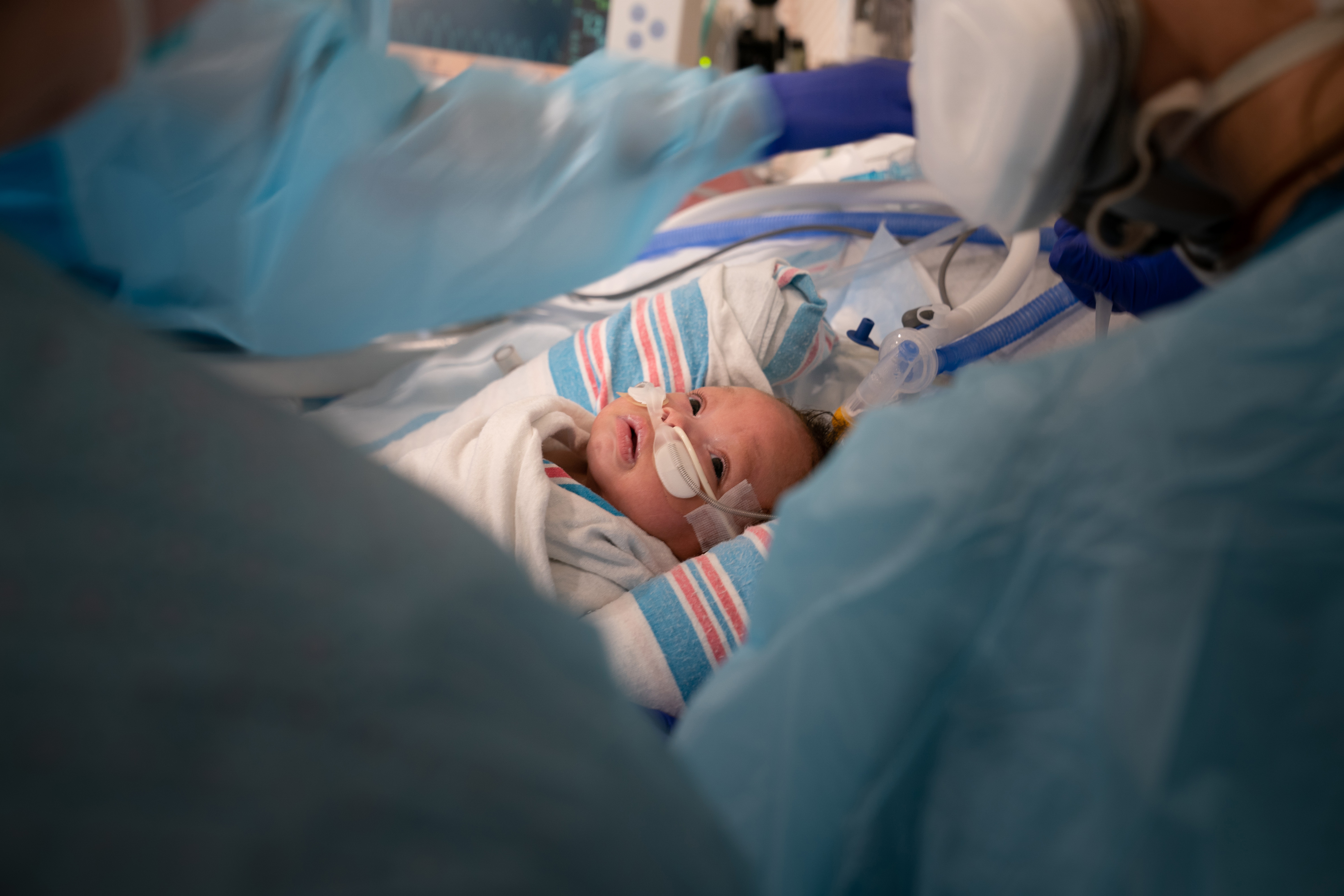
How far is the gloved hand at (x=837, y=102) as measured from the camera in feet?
3.00

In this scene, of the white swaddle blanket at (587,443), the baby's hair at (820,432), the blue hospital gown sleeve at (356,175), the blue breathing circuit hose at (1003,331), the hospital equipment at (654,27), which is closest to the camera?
the blue hospital gown sleeve at (356,175)

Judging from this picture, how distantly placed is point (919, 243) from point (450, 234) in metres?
0.84

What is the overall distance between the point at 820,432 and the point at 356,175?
0.81 m

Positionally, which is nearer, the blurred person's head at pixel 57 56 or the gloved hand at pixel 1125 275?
the blurred person's head at pixel 57 56

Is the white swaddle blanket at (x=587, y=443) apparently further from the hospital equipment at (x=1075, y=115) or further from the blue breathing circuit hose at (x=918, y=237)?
the hospital equipment at (x=1075, y=115)

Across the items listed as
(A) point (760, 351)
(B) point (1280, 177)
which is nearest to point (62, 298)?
(B) point (1280, 177)

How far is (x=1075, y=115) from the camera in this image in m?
0.45

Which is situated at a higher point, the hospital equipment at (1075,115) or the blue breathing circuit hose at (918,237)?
the hospital equipment at (1075,115)

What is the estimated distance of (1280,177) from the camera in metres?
0.46

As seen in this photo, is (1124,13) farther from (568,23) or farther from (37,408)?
(568,23)

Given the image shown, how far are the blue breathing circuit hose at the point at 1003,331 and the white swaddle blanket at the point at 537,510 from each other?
510 mm

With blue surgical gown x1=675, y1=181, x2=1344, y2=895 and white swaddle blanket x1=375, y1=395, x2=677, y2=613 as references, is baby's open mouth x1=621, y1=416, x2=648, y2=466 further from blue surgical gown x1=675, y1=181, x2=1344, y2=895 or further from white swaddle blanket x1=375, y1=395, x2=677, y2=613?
blue surgical gown x1=675, y1=181, x2=1344, y2=895

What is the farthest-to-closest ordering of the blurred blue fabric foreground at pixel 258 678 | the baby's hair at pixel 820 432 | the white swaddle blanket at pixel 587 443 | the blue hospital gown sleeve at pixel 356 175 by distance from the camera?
the baby's hair at pixel 820 432, the white swaddle blanket at pixel 587 443, the blue hospital gown sleeve at pixel 356 175, the blurred blue fabric foreground at pixel 258 678

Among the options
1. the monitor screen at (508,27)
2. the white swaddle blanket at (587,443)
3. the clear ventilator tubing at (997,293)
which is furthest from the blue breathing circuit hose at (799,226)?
the monitor screen at (508,27)
